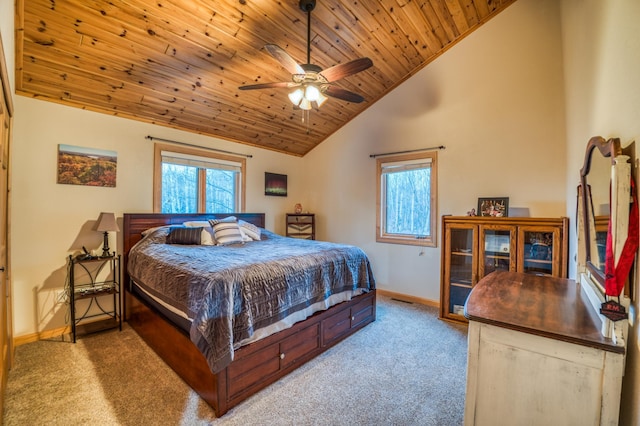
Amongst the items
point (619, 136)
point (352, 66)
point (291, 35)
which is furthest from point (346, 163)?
point (619, 136)

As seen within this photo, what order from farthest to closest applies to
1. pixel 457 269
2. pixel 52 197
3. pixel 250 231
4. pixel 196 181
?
pixel 196 181 → pixel 250 231 → pixel 457 269 → pixel 52 197

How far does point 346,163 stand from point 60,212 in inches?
151

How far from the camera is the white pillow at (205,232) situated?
3.36 meters

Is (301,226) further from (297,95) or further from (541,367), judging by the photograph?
(541,367)

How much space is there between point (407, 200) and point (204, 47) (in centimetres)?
321

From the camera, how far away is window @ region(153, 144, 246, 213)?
3.74m

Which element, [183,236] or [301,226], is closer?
[183,236]

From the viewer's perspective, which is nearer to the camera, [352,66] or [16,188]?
[352,66]

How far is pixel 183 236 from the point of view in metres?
3.29

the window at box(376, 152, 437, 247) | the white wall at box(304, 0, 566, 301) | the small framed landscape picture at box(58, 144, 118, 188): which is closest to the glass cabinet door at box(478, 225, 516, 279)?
the white wall at box(304, 0, 566, 301)

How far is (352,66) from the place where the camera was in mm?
2180

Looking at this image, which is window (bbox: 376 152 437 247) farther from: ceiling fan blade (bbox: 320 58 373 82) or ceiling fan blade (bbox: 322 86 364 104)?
ceiling fan blade (bbox: 320 58 373 82)

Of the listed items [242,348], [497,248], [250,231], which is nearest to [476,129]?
[497,248]

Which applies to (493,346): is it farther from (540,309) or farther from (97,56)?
(97,56)
